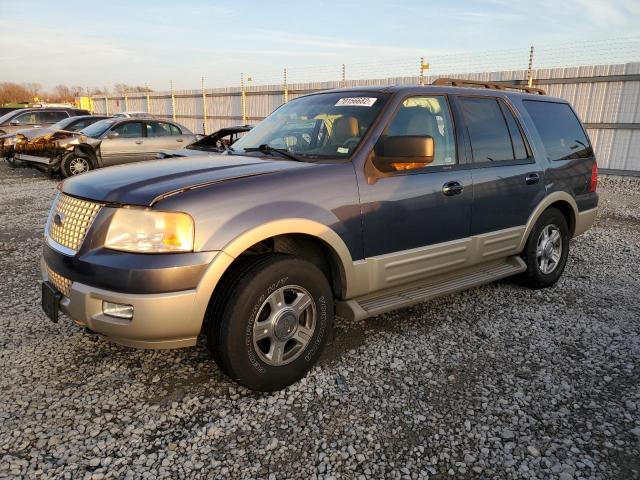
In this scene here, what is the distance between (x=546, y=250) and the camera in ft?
15.0

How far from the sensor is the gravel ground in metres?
2.26

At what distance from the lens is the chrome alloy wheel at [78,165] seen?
11.5 metres

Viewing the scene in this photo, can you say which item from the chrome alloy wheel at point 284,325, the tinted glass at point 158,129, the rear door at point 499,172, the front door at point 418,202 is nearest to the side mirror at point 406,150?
the front door at point 418,202

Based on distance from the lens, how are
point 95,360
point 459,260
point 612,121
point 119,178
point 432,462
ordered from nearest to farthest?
1. point 432,462
2. point 119,178
3. point 95,360
4. point 459,260
5. point 612,121

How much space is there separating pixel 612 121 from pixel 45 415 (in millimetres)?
13373

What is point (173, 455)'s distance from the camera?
2303 mm

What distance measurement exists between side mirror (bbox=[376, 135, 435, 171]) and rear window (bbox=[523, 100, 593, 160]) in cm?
194

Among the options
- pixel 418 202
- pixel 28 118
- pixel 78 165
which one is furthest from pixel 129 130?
pixel 418 202

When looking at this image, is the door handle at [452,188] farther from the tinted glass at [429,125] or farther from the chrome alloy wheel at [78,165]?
the chrome alloy wheel at [78,165]

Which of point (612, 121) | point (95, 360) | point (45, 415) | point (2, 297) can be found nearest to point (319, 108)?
point (95, 360)

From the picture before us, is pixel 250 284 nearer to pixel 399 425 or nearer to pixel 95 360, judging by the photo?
pixel 399 425

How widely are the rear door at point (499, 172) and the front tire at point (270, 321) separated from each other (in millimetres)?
1588

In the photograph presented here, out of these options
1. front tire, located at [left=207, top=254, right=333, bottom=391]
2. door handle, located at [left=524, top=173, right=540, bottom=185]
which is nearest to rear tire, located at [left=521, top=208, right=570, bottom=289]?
door handle, located at [left=524, top=173, right=540, bottom=185]

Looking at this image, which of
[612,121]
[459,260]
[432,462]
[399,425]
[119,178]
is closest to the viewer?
[432,462]
